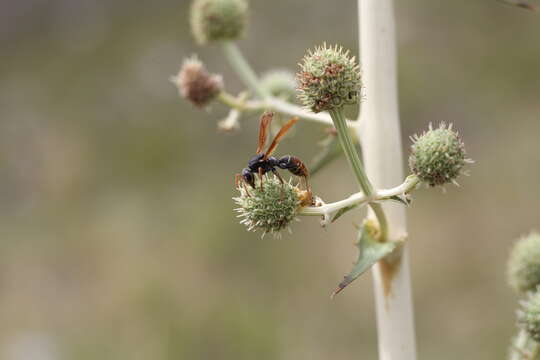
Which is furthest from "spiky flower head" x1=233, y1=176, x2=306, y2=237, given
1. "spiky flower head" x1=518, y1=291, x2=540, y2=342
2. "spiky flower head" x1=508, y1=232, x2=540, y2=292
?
"spiky flower head" x1=508, y1=232, x2=540, y2=292

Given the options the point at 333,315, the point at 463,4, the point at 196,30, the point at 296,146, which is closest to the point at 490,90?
the point at 463,4

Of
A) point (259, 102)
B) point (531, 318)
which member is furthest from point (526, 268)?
point (259, 102)

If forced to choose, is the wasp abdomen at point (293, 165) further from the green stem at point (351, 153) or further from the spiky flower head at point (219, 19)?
the spiky flower head at point (219, 19)

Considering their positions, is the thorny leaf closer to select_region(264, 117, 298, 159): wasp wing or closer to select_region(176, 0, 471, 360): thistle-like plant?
select_region(176, 0, 471, 360): thistle-like plant

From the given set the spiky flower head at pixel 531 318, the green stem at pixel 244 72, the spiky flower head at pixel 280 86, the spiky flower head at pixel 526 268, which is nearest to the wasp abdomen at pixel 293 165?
the green stem at pixel 244 72

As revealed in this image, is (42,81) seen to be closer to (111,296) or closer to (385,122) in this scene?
(111,296)

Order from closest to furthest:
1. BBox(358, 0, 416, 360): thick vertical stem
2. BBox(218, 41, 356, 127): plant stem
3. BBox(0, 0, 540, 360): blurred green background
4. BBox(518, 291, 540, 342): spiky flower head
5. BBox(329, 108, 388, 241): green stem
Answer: BBox(329, 108, 388, 241): green stem < BBox(358, 0, 416, 360): thick vertical stem < BBox(518, 291, 540, 342): spiky flower head < BBox(218, 41, 356, 127): plant stem < BBox(0, 0, 540, 360): blurred green background
